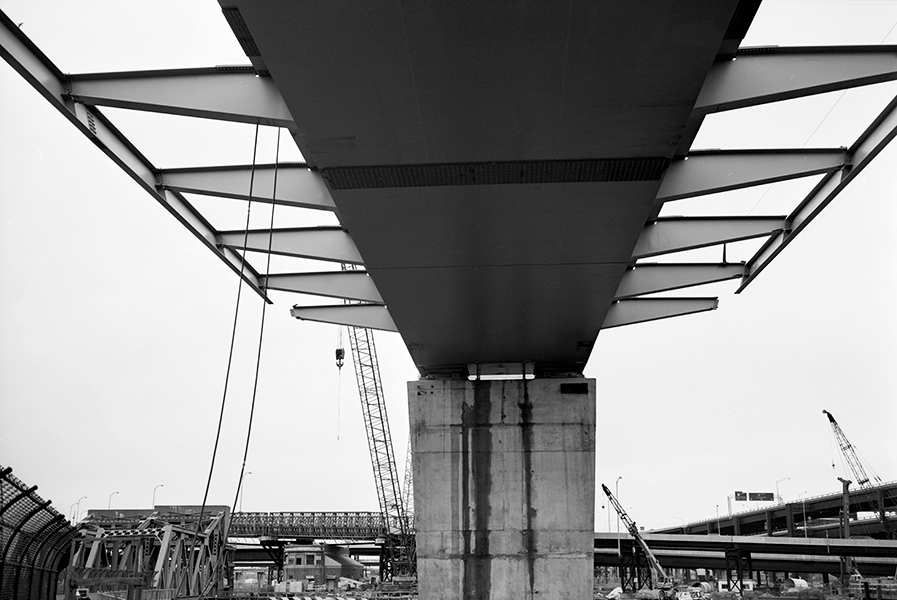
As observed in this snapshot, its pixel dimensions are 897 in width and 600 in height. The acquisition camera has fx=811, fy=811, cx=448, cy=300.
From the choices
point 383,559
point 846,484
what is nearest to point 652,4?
point 383,559

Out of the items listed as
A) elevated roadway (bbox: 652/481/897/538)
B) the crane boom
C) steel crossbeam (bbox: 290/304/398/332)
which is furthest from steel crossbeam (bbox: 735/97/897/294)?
elevated roadway (bbox: 652/481/897/538)

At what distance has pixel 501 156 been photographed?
43.2 ft

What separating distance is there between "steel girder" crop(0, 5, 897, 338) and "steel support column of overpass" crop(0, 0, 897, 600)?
39 millimetres

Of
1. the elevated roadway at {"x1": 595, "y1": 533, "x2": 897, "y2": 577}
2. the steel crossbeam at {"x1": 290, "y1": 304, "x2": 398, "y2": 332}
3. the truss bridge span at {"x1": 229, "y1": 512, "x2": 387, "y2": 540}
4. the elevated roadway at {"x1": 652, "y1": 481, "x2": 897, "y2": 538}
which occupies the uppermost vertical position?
the steel crossbeam at {"x1": 290, "y1": 304, "x2": 398, "y2": 332}

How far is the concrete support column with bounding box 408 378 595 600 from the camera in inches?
1088

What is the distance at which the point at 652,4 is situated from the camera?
9.18 meters

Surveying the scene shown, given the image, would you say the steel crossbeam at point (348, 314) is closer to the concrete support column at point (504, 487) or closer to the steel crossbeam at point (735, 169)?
the concrete support column at point (504, 487)

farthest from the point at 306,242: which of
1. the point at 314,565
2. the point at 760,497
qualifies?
the point at 760,497

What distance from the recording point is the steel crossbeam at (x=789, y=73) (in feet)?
40.2

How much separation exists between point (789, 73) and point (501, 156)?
458 centimetres

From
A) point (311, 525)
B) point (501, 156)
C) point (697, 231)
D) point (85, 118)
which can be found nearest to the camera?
point (501, 156)

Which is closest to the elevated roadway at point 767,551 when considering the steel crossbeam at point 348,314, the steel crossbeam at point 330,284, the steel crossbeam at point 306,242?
the steel crossbeam at point 348,314

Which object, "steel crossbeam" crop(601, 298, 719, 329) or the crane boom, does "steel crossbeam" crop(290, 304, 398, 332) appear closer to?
"steel crossbeam" crop(601, 298, 719, 329)

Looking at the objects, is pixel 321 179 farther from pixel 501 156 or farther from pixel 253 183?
pixel 501 156
